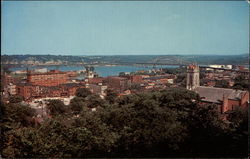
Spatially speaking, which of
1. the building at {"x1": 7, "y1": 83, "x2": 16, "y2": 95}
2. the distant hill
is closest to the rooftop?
the distant hill

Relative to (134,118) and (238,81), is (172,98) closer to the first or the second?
(134,118)

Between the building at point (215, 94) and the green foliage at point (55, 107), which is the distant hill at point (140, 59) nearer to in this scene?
the building at point (215, 94)

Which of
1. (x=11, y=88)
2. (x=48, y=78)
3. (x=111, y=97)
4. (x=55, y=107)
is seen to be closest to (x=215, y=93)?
(x=111, y=97)

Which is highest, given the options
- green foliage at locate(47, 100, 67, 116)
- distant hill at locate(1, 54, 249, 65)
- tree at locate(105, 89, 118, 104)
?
distant hill at locate(1, 54, 249, 65)

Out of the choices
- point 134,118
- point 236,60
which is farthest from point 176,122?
point 236,60

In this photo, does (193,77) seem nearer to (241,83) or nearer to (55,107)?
(241,83)

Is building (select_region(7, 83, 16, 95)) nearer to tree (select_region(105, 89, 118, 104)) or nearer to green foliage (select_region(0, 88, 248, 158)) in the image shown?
tree (select_region(105, 89, 118, 104))

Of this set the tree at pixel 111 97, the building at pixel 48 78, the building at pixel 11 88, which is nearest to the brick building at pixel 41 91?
the building at pixel 11 88
